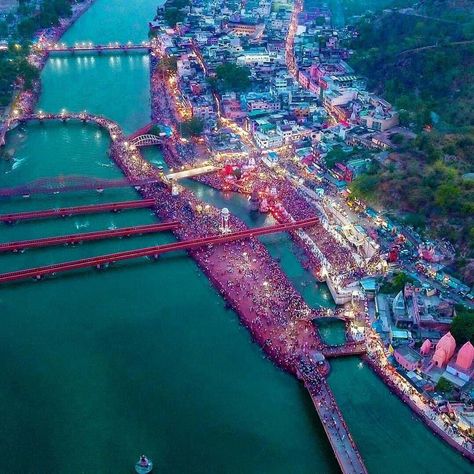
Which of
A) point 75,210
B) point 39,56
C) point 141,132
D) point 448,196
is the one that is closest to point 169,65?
point 141,132

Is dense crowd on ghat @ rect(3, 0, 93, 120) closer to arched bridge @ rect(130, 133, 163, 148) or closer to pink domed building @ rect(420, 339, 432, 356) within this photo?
arched bridge @ rect(130, 133, 163, 148)

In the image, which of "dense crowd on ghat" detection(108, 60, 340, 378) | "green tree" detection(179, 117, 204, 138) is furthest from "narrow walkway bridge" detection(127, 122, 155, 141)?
"dense crowd on ghat" detection(108, 60, 340, 378)

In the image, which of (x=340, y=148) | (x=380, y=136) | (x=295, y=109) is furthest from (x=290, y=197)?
(x=295, y=109)

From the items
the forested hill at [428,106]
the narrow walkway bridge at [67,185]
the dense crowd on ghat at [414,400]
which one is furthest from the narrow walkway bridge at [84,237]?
the dense crowd on ghat at [414,400]

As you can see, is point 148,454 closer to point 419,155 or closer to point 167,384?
point 167,384

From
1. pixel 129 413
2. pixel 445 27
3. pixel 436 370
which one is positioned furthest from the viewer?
pixel 445 27

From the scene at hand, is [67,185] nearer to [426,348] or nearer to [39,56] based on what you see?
[426,348]

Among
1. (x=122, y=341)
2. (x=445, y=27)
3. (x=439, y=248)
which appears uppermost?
(x=445, y=27)
